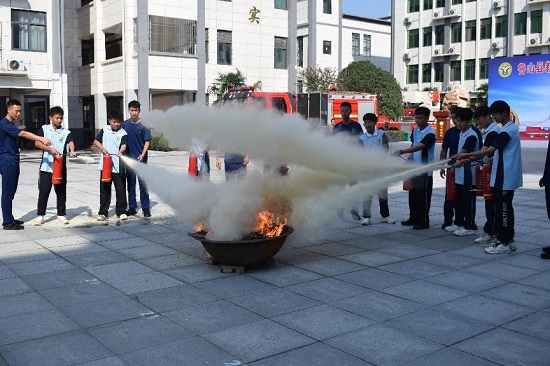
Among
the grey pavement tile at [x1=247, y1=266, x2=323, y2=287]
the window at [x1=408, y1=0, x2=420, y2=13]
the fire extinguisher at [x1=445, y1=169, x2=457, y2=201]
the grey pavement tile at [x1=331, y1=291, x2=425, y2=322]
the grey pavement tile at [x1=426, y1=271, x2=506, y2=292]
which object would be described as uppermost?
the window at [x1=408, y1=0, x2=420, y2=13]

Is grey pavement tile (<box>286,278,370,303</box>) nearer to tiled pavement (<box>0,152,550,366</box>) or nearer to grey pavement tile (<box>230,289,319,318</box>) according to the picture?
tiled pavement (<box>0,152,550,366</box>)

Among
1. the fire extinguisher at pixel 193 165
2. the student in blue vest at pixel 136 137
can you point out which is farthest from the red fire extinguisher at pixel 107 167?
the fire extinguisher at pixel 193 165

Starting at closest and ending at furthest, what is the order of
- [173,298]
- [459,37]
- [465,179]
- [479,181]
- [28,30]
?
[173,298] → [479,181] → [465,179] → [28,30] → [459,37]

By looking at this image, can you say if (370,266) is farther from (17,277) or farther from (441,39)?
(441,39)

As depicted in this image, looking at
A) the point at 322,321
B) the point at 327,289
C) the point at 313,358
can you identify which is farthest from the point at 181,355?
the point at 327,289

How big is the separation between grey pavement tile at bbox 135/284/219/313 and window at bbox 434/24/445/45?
54.2 m

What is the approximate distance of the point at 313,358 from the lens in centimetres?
405

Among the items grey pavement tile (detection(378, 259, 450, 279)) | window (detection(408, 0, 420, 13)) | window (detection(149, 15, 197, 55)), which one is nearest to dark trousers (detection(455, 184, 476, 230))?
grey pavement tile (detection(378, 259, 450, 279))

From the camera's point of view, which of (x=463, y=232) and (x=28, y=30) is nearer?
(x=463, y=232)

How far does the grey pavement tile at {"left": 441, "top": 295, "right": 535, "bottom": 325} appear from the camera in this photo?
4.89m

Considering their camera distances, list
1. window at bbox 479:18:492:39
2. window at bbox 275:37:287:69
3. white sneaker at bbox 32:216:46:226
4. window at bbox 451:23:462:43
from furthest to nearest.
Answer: window at bbox 451:23:462:43 → window at bbox 479:18:492:39 → window at bbox 275:37:287:69 → white sneaker at bbox 32:216:46:226

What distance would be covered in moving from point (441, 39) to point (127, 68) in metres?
35.2

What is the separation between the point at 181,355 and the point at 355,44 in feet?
174

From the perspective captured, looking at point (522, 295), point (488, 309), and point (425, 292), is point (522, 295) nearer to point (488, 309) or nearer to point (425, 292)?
point (488, 309)
